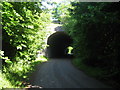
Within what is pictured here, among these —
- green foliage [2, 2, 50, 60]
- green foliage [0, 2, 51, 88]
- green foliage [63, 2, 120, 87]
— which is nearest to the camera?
green foliage [2, 2, 50, 60]

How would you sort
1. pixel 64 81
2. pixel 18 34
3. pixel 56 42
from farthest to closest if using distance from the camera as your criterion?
1. pixel 56 42
2. pixel 64 81
3. pixel 18 34

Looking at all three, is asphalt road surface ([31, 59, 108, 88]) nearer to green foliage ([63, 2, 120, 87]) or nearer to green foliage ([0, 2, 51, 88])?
green foliage ([63, 2, 120, 87])

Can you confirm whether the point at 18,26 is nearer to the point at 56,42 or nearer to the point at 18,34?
the point at 18,34

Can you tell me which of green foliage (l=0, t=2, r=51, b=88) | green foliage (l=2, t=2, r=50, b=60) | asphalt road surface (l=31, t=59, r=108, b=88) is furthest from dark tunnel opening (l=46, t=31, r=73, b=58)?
green foliage (l=2, t=2, r=50, b=60)

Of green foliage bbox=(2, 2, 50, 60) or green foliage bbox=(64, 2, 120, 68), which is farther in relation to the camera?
green foliage bbox=(64, 2, 120, 68)

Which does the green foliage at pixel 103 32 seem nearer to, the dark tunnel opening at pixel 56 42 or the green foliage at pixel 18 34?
the green foliage at pixel 18 34

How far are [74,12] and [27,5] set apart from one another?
16.0 ft

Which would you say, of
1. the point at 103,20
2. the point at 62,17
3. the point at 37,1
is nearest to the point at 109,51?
the point at 103,20

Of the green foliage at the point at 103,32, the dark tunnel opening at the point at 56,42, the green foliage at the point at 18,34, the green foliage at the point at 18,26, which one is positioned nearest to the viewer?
the green foliage at the point at 18,26

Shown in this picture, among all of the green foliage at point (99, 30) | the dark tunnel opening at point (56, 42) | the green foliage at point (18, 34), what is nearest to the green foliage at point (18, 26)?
the green foliage at point (18, 34)

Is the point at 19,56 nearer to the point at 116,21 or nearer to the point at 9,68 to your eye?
the point at 9,68

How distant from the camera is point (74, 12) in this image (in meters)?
10.4

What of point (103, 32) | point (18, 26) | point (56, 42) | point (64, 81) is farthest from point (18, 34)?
point (56, 42)

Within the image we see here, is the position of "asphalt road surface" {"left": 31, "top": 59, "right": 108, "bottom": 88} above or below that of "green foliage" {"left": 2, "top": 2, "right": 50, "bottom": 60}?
below
